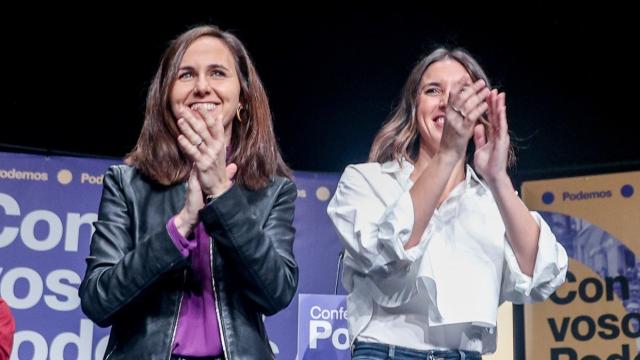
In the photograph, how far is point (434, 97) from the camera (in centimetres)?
268

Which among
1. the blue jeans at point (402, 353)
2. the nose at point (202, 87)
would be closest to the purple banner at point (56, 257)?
the blue jeans at point (402, 353)

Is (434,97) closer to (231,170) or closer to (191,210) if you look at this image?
(231,170)

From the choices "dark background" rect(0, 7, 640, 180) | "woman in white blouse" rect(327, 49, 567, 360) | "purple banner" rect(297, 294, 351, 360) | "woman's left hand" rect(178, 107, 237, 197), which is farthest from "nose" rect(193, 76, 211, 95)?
"dark background" rect(0, 7, 640, 180)

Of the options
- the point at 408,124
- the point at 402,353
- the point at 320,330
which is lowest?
the point at 402,353

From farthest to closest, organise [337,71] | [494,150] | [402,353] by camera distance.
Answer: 1. [337,71]
2. [494,150]
3. [402,353]

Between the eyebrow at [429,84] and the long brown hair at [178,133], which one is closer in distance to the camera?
the long brown hair at [178,133]

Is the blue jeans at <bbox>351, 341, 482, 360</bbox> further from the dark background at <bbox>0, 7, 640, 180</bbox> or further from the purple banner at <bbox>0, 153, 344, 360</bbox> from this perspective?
the dark background at <bbox>0, 7, 640, 180</bbox>

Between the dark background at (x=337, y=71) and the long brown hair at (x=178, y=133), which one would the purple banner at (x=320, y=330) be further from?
the long brown hair at (x=178, y=133)

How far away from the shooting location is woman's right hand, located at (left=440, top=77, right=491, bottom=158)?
2166 millimetres

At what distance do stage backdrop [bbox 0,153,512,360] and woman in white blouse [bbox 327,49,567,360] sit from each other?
3.62 feet

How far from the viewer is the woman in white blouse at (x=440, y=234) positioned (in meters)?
2.29

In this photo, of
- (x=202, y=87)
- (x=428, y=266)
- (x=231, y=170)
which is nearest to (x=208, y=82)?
(x=202, y=87)

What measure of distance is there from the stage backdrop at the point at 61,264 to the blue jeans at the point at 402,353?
1218 millimetres

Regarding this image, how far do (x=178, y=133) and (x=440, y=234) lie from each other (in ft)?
2.55
